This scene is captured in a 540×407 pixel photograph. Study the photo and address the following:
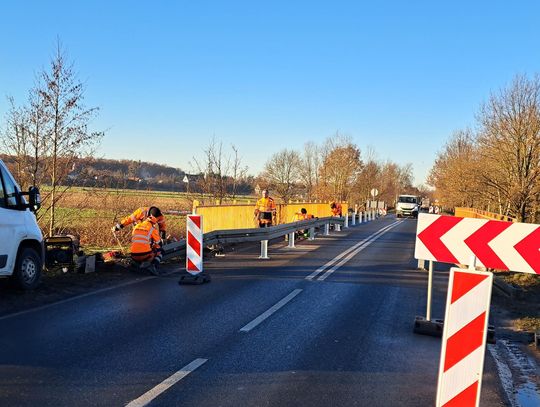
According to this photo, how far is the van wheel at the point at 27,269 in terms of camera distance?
8430mm

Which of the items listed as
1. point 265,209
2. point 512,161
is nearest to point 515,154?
point 512,161

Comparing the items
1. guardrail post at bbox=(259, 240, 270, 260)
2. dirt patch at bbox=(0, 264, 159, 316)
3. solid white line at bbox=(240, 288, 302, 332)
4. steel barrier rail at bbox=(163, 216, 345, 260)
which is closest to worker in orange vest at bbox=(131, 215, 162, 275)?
dirt patch at bbox=(0, 264, 159, 316)

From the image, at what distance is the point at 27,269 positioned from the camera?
8.66 metres

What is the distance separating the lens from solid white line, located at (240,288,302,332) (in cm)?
695

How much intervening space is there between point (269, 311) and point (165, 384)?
10.8 ft

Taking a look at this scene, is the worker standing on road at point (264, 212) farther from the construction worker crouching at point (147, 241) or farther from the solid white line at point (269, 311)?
the solid white line at point (269, 311)

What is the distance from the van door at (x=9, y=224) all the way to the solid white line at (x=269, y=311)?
4045 millimetres

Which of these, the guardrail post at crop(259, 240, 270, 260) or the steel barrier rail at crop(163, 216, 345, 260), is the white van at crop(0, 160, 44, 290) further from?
the guardrail post at crop(259, 240, 270, 260)

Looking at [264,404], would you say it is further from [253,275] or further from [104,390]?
[253,275]

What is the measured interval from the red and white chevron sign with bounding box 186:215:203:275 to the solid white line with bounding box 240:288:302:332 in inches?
87.2

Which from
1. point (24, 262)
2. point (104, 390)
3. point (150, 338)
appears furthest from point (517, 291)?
point (24, 262)

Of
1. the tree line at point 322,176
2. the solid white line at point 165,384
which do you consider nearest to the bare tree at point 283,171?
the tree line at point 322,176

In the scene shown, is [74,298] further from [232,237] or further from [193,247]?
[232,237]

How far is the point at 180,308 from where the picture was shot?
315 inches
